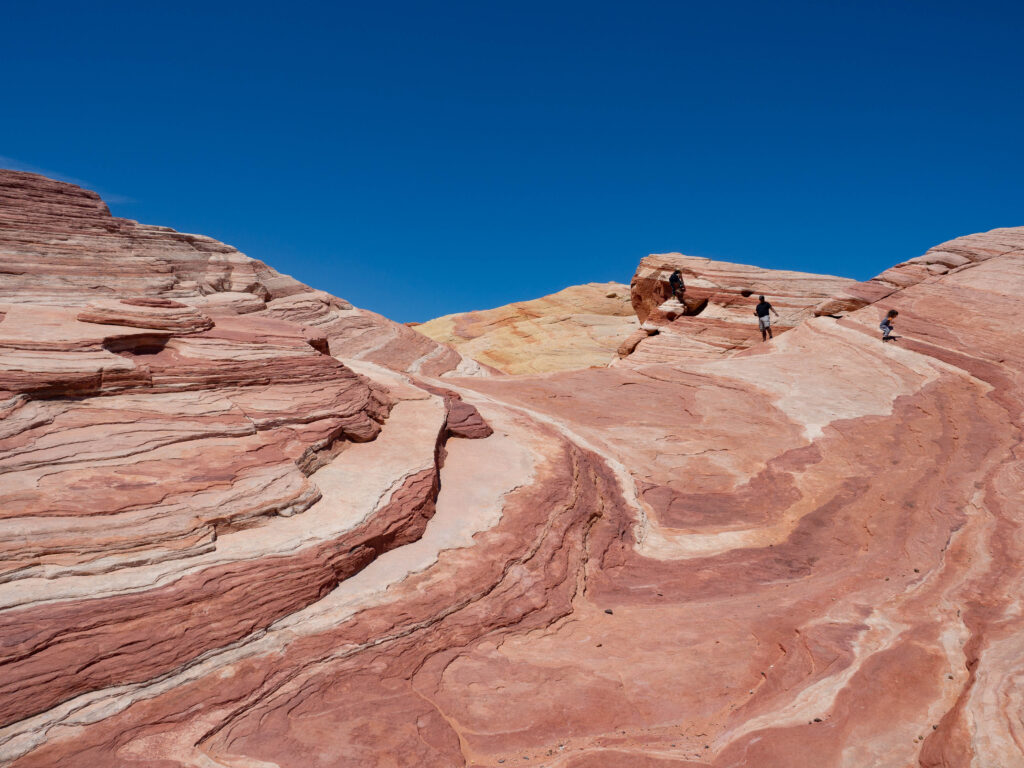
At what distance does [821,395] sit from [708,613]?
11.2m

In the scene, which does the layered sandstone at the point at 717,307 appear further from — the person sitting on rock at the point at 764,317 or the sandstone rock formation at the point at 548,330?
the sandstone rock formation at the point at 548,330

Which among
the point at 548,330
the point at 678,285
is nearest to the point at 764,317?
the point at 678,285

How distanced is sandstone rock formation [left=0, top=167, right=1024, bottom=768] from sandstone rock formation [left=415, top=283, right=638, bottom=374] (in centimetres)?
2180

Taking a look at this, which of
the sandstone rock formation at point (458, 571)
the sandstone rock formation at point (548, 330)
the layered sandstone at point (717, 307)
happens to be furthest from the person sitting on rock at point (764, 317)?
the sandstone rock formation at point (458, 571)

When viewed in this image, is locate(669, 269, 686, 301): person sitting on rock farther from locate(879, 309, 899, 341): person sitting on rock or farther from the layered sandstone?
locate(879, 309, 899, 341): person sitting on rock

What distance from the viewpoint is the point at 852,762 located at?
5.91 m

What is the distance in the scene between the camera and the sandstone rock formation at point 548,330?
38500 millimetres

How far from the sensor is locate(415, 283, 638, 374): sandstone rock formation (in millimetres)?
38500

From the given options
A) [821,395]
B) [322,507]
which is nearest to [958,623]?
[322,507]

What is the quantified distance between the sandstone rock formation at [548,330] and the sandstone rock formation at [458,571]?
21800 mm

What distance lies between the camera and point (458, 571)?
9039 mm

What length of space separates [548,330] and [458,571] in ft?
114

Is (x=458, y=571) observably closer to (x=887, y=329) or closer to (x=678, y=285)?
(x=887, y=329)

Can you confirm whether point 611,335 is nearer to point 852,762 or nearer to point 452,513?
point 452,513
